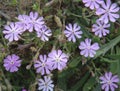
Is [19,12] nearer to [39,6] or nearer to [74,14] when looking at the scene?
[39,6]

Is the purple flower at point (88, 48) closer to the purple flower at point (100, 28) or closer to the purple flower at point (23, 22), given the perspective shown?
the purple flower at point (100, 28)

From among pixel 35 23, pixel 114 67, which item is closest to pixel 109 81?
pixel 114 67

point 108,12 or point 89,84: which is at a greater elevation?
point 108,12

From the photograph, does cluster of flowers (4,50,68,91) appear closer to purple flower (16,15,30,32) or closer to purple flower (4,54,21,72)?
purple flower (4,54,21,72)

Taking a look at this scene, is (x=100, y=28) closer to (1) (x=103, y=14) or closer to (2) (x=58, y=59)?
(1) (x=103, y=14)

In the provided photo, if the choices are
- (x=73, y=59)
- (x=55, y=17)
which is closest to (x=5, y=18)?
(x=55, y=17)

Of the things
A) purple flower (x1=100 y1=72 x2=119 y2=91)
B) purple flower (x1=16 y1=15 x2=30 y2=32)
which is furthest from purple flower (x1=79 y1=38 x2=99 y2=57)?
purple flower (x1=16 y1=15 x2=30 y2=32)
